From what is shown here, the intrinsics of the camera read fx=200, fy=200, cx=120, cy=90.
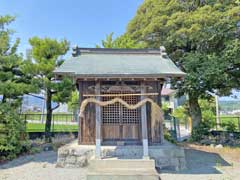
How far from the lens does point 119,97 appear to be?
23.3ft

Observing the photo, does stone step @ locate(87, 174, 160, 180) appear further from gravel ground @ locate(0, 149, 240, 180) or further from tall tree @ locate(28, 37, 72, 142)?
tall tree @ locate(28, 37, 72, 142)

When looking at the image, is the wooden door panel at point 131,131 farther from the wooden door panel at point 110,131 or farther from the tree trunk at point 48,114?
the tree trunk at point 48,114

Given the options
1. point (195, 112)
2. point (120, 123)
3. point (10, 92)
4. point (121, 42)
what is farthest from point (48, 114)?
point (195, 112)

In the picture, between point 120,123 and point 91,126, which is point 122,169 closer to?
point 120,123

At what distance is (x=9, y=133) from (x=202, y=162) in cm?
746

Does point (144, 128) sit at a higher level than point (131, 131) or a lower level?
higher

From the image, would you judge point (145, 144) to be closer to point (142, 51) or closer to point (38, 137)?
point (142, 51)

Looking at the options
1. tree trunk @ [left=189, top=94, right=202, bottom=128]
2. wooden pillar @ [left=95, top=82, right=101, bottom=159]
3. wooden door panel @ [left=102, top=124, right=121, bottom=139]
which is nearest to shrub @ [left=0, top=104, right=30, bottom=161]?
wooden door panel @ [left=102, top=124, right=121, bottom=139]

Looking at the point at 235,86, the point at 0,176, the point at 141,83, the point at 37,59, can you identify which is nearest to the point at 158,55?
the point at 141,83

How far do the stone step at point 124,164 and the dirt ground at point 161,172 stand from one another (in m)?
0.45

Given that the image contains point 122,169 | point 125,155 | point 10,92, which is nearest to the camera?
point 122,169

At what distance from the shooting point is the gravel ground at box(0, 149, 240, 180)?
575 cm

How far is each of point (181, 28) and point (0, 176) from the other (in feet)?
33.6

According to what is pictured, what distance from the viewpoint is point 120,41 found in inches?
563
